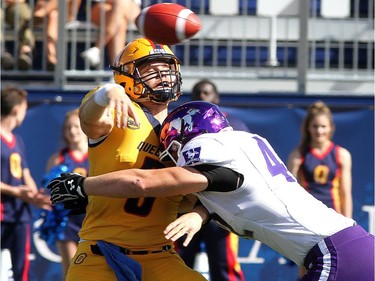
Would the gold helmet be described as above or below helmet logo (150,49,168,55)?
below

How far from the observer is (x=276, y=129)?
873 centimetres

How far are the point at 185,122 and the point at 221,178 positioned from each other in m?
0.38

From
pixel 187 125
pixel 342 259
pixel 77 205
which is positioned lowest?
pixel 342 259

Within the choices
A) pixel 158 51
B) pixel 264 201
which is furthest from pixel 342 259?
pixel 158 51

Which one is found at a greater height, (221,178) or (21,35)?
(21,35)

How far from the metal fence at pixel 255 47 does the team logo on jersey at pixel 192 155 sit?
4.87 m

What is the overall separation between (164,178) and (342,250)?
809 millimetres

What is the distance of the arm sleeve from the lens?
4.17 meters

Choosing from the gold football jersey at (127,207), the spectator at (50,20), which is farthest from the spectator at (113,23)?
the gold football jersey at (127,207)

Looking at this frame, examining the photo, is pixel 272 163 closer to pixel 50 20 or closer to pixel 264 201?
pixel 264 201

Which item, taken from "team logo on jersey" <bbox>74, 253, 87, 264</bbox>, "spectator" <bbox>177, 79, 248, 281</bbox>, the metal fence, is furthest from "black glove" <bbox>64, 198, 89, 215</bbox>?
the metal fence

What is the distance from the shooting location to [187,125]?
14.5 ft

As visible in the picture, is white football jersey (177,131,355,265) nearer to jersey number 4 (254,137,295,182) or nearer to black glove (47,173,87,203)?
jersey number 4 (254,137,295,182)

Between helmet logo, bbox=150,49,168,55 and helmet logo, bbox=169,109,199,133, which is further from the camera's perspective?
helmet logo, bbox=150,49,168,55
